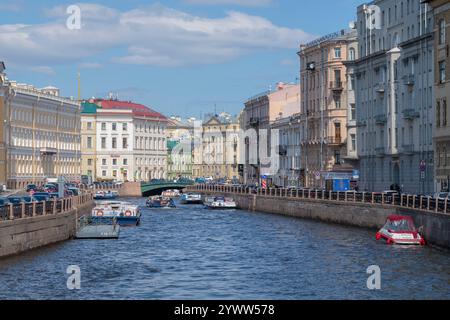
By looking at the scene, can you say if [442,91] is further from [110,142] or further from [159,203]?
[110,142]

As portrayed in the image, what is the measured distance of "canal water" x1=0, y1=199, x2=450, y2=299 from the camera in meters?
40.9

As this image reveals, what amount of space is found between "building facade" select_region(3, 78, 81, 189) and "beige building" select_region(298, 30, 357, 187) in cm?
3144

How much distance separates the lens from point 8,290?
40844mm

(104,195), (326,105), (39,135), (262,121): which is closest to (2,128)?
(104,195)

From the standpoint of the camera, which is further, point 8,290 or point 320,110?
point 320,110

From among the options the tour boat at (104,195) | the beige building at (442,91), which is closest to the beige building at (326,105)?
the tour boat at (104,195)

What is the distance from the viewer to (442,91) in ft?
261

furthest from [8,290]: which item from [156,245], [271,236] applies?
[271,236]

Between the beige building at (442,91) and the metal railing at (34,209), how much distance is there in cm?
2423

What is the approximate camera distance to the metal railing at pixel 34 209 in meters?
51.4

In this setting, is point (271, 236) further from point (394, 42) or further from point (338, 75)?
point (338, 75)

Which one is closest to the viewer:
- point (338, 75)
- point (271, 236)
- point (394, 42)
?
point (271, 236)

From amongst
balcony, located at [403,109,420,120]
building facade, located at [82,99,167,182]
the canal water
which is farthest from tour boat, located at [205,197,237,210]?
building facade, located at [82,99,167,182]
